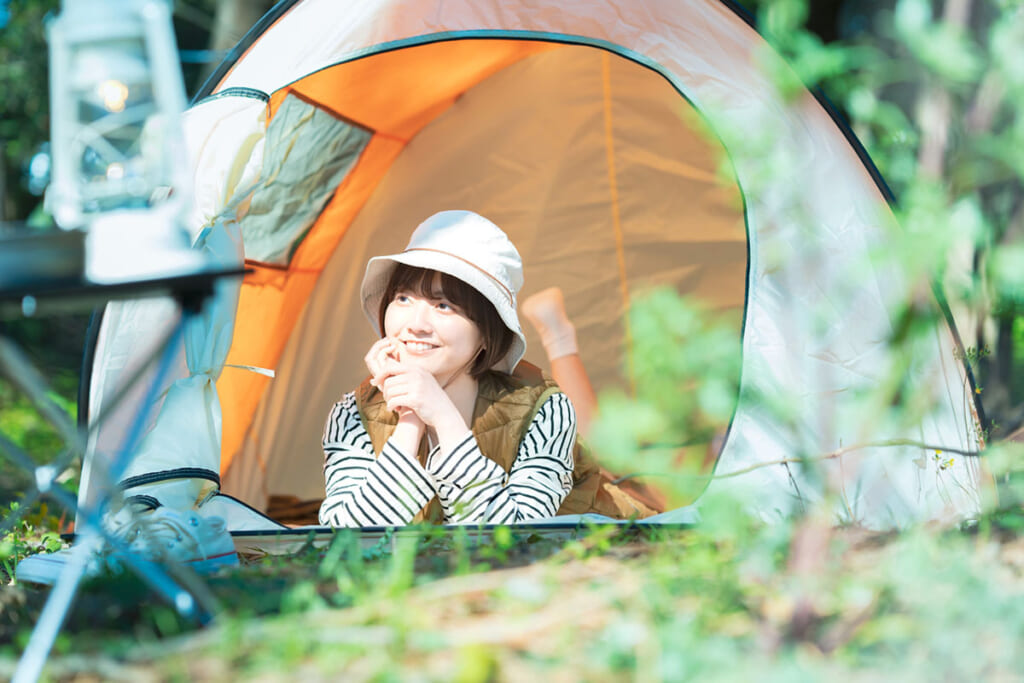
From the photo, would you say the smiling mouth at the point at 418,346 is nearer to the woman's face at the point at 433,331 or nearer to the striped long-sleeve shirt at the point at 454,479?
the woman's face at the point at 433,331

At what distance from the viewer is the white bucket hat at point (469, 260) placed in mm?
1835

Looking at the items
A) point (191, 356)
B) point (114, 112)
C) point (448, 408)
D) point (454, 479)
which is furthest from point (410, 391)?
point (114, 112)

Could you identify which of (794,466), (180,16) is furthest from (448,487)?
(180,16)

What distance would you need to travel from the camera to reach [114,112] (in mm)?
1112

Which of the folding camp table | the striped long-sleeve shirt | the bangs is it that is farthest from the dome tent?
the folding camp table

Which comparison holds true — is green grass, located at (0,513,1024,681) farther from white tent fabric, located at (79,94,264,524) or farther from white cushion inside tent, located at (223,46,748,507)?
white cushion inside tent, located at (223,46,748,507)

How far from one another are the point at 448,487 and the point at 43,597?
2.33 feet

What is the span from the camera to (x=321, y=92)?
7.49 ft

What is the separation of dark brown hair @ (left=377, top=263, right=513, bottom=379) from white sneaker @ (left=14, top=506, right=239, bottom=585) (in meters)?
0.65

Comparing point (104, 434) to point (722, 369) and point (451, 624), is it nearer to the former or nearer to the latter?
point (451, 624)

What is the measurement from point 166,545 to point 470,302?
0.78m

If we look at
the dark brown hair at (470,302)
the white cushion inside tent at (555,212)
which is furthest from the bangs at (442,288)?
the white cushion inside tent at (555,212)

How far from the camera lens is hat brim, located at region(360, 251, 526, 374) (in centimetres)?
182

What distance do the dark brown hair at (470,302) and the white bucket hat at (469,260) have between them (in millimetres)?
17
